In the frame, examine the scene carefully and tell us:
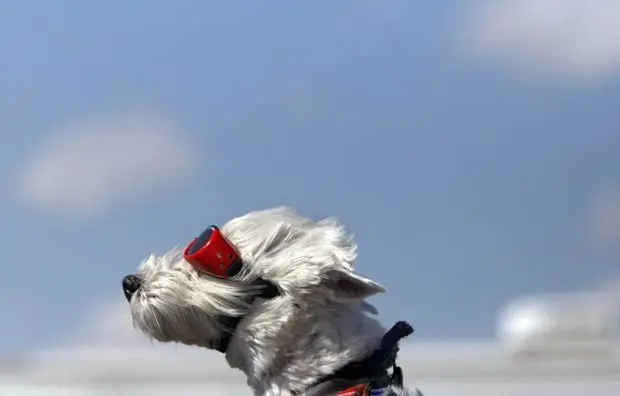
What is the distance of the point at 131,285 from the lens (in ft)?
13.8

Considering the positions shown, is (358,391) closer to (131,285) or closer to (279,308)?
(279,308)

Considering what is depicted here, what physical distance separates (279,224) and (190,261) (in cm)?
37

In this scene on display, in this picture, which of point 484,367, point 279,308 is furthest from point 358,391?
point 484,367

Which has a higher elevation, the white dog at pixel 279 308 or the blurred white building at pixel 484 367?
the blurred white building at pixel 484 367

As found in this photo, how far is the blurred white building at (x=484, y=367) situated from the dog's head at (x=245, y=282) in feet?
10.5

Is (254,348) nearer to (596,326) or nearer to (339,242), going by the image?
(339,242)

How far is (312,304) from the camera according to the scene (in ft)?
13.5

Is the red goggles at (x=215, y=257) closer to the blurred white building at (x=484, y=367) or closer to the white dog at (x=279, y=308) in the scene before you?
the white dog at (x=279, y=308)

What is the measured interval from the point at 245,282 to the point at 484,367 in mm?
3725

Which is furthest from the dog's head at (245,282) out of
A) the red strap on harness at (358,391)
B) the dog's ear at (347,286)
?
the red strap on harness at (358,391)

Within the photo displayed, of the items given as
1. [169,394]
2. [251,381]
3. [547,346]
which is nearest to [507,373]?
[547,346]

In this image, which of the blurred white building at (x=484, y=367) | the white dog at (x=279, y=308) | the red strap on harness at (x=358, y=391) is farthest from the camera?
the blurred white building at (x=484, y=367)

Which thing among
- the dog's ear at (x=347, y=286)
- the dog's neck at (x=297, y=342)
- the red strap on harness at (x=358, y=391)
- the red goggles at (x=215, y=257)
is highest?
the red goggles at (x=215, y=257)

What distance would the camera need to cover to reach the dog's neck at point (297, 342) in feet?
13.5
